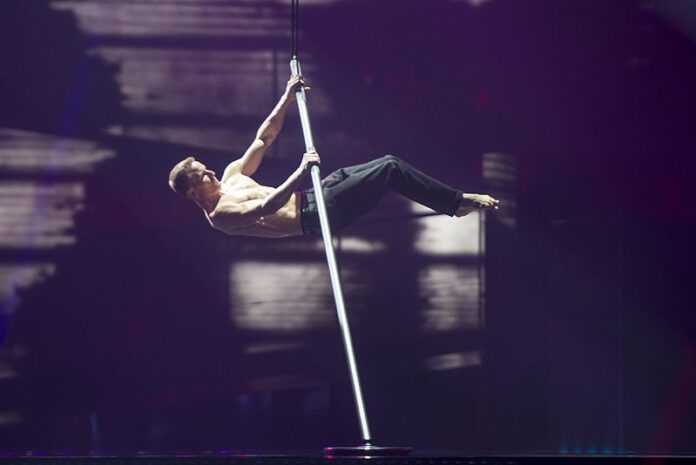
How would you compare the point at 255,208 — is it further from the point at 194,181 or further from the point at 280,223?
the point at 194,181

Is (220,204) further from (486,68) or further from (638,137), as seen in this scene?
(638,137)

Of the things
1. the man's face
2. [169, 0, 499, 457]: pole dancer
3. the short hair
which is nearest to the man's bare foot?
[169, 0, 499, 457]: pole dancer

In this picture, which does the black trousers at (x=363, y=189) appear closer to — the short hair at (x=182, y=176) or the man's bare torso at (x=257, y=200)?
the man's bare torso at (x=257, y=200)

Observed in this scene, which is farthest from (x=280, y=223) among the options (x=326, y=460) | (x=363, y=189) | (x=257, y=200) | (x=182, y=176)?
(x=326, y=460)

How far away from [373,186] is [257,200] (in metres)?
0.65

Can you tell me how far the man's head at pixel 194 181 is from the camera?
5500 mm

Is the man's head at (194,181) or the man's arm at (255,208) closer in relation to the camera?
the man's arm at (255,208)

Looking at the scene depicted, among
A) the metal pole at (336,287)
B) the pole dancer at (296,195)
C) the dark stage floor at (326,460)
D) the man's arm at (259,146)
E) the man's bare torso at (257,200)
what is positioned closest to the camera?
the dark stage floor at (326,460)

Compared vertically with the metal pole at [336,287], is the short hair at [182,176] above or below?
above

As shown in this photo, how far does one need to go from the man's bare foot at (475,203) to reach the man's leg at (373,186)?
0.14 metres

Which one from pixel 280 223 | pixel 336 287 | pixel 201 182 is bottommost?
pixel 336 287

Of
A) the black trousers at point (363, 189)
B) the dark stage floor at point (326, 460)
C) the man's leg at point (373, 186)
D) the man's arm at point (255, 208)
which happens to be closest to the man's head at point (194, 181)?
the man's arm at point (255, 208)

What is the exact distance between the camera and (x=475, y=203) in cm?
512

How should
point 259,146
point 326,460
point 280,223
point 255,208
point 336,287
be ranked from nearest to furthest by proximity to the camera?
point 326,460
point 336,287
point 255,208
point 280,223
point 259,146
